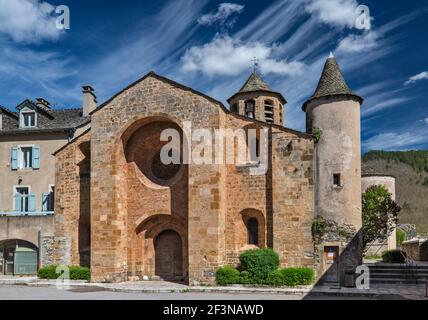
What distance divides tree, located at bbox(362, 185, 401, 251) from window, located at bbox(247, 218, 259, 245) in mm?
7272

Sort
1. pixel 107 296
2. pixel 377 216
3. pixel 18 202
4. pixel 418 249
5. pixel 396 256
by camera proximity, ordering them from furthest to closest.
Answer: pixel 418 249
pixel 18 202
pixel 396 256
pixel 377 216
pixel 107 296

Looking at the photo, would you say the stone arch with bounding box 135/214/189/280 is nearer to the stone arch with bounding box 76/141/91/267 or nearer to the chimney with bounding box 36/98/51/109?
the stone arch with bounding box 76/141/91/267

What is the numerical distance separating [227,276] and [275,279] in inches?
77.8

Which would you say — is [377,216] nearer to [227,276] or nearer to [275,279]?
[275,279]

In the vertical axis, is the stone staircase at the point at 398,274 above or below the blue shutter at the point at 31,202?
below

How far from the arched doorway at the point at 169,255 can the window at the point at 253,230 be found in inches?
135

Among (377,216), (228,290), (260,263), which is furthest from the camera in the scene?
(377,216)

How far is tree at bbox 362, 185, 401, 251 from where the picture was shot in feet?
80.6

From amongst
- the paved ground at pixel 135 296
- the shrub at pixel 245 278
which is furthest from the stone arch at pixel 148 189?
the paved ground at pixel 135 296

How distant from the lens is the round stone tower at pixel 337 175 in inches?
739

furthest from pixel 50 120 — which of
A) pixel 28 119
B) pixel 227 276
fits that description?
pixel 227 276

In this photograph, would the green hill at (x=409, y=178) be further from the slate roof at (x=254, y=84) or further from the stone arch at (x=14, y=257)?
the stone arch at (x=14, y=257)

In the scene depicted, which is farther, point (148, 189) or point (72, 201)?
point (72, 201)

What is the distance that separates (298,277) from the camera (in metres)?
18.2
